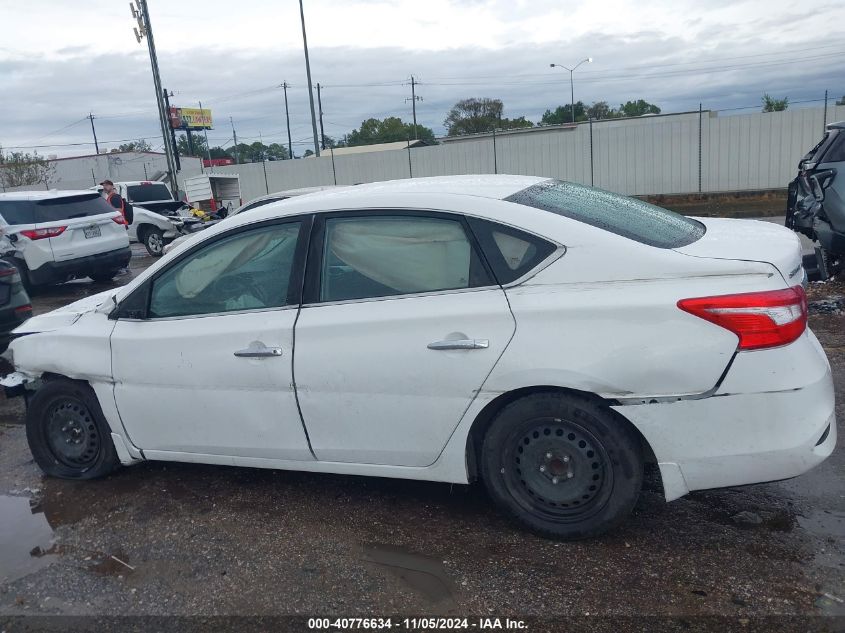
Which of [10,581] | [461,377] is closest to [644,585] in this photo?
[461,377]

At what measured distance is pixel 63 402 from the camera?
434 centimetres

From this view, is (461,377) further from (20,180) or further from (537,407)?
(20,180)

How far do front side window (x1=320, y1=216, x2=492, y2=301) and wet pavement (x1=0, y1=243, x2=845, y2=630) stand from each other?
120cm

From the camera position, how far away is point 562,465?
327cm

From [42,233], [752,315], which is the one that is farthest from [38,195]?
[752,315]

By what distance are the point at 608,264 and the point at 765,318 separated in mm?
660

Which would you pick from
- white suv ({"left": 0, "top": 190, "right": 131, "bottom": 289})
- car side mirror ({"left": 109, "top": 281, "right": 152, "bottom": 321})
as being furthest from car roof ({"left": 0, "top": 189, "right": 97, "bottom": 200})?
car side mirror ({"left": 109, "top": 281, "right": 152, "bottom": 321})

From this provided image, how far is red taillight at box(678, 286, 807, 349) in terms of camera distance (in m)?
2.95

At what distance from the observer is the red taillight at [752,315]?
2945 mm

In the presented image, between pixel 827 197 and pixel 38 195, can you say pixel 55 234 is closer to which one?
pixel 38 195

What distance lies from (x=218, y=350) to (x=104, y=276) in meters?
10.6

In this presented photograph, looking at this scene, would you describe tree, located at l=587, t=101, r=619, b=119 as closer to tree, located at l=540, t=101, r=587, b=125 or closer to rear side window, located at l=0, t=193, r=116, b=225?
tree, located at l=540, t=101, r=587, b=125

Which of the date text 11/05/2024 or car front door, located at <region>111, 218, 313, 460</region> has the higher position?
car front door, located at <region>111, 218, 313, 460</region>

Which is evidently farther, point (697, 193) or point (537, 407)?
point (697, 193)
